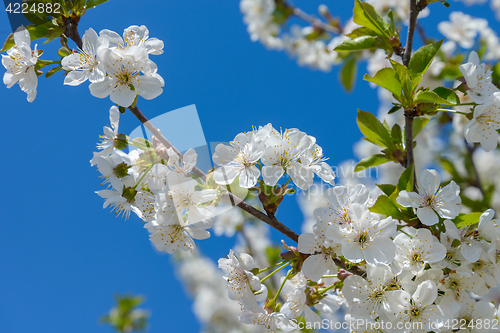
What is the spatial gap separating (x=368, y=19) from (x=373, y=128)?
1.92 ft

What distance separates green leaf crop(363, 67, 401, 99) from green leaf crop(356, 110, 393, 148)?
235mm

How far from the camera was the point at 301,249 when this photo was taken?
4.45 ft

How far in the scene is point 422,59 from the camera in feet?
5.14

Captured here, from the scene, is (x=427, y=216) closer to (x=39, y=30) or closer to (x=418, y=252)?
(x=418, y=252)

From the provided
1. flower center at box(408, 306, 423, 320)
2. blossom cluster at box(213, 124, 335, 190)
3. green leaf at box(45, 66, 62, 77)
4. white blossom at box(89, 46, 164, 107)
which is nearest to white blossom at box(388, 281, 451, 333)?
flower center at box(408, 306, 423, 320)

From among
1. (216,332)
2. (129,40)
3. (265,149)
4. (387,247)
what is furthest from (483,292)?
(216,332)

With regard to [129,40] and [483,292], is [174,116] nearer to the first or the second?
[129,40]

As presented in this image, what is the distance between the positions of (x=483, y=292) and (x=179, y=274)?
924cm

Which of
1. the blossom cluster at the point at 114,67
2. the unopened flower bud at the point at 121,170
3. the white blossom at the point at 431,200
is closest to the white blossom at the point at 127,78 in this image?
the blossom cluster at the point at 114,67

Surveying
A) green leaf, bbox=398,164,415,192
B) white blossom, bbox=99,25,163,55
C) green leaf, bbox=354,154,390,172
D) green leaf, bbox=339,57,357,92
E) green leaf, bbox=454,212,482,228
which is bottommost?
green leaf, bbox=454,212,482,228

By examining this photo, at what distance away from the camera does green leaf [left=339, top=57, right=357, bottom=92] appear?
3.75 metres

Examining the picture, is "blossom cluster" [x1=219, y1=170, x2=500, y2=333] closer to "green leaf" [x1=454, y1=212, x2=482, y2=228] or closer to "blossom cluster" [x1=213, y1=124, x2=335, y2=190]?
"green leaf" [x1=454, y1=212, x2=482, y2=228]

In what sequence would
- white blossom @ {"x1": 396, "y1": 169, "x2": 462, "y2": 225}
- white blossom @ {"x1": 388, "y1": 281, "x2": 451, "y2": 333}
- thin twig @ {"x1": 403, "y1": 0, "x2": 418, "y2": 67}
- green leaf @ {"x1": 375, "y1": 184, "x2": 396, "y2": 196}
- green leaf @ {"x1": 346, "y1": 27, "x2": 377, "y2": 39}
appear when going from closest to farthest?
white blossom @ {"x1": 388, "y1": 281, "x2": 451, "y2": 333} → white blossom @ {"x1": 396, "y1": 169, "x2": 462, "y2": 225} → green leaf @ {"x1": 375, "y1": 184, "x2": 396, "y2": 196} → thin twig @ {"x1": 403, "y1": 0, "x2": 418, "y2": 67} → green leaf @ {"x1": 346, "y1": 27, "x2": 377, "y2": 39}

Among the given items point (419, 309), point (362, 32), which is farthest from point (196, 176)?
point (362, 32)
